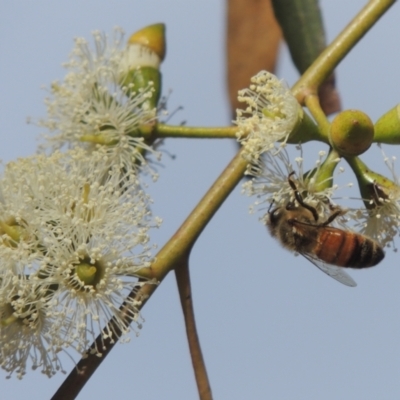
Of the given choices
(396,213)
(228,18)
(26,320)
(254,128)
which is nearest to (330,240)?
(396,213)

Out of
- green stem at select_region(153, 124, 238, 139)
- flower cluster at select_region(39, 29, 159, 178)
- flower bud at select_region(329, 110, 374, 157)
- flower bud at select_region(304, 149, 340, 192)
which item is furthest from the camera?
flower cluster at select_region(39, 29, 159, 178)

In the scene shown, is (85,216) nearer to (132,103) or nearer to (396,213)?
(132,103)

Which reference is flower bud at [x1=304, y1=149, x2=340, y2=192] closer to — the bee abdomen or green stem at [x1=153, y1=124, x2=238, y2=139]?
the bee abdomen

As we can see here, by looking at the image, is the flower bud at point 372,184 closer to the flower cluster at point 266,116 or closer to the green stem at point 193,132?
the flower cluster at point 266,116

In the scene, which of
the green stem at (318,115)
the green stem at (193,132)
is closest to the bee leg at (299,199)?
the green stem at (318,115)

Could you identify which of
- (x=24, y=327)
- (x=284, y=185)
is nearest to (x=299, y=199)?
(x=284, y=185)

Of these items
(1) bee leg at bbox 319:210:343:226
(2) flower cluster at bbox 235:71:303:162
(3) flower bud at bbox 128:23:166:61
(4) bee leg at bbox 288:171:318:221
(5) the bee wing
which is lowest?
(5) the bee wing

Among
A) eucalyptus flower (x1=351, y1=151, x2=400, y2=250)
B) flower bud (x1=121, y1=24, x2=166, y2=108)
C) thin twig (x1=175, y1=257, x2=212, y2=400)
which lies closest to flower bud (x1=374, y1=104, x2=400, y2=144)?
eucalyptus flower (x1=351, y1=151, x2=400, y2=250)

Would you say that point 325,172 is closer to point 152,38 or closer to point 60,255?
point 60,255
